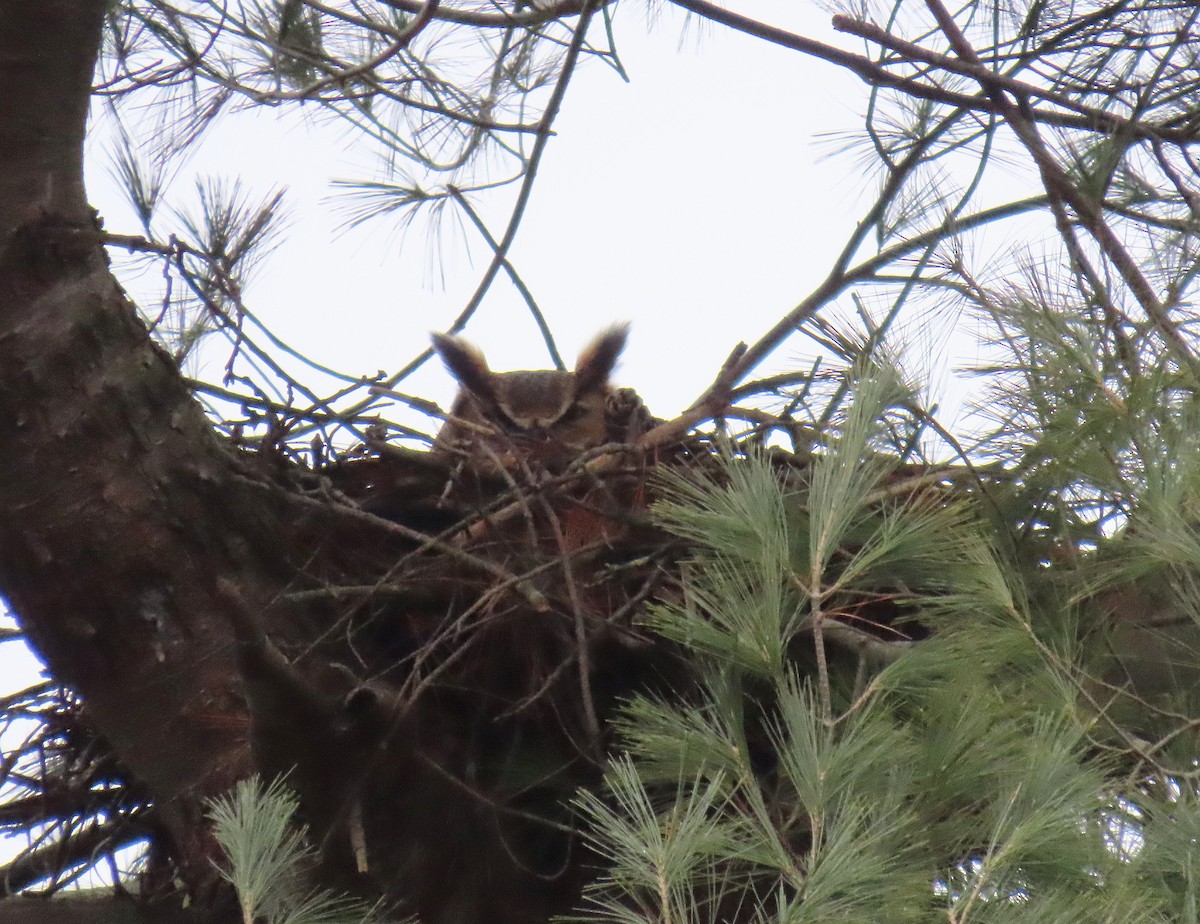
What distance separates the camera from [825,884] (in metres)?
1.41

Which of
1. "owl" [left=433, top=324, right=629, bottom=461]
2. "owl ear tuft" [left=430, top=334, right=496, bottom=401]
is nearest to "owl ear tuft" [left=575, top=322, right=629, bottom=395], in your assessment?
"owl" [left=433, top=324, right=629, bottom=461]

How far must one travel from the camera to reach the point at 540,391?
3.81 metres

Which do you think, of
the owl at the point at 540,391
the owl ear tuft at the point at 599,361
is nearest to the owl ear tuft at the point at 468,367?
the owl at the point at 540,391

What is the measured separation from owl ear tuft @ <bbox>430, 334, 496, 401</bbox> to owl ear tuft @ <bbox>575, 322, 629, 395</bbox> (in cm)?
23

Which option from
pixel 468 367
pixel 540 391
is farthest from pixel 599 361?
pixel 468 367

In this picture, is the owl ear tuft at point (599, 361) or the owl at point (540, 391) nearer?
the owl at point (540, 391)

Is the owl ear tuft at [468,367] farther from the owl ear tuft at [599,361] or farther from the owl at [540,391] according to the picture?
the owl ear tuft at [599,361]

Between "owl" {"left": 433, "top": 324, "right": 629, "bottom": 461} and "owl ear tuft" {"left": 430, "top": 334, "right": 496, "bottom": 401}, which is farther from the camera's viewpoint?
"owl ear tuft" {"left": 430, "top": 334, "right": 496, "bottom": 401}

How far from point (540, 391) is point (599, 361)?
0.19 metres

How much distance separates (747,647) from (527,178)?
1.66 metres

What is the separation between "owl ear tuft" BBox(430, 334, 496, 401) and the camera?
379 centimetres

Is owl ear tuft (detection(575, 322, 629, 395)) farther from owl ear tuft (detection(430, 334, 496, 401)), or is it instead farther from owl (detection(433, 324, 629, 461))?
owl ear tuft (detection(430, 334, 496, 401))

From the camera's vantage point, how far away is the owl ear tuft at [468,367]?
3.79m

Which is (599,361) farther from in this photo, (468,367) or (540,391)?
(468,367)
